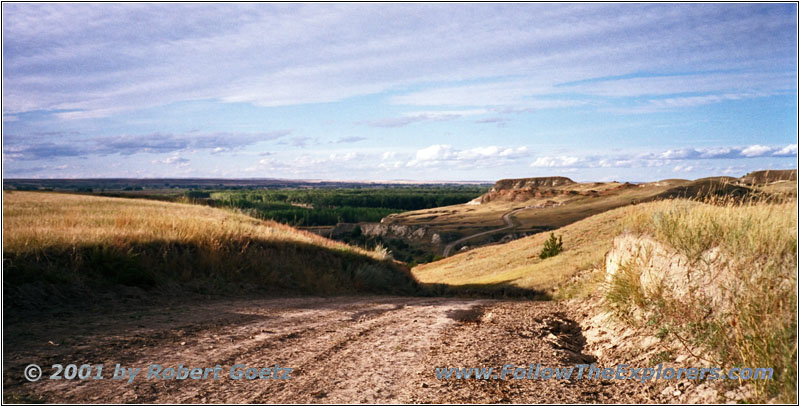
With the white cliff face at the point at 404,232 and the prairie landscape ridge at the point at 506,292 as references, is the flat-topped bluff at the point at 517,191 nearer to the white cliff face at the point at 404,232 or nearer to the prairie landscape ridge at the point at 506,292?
the white cliff face at the point at 404,232

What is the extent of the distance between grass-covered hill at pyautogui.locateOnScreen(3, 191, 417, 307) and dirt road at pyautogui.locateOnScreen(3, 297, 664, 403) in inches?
78.7

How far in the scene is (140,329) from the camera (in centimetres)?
780

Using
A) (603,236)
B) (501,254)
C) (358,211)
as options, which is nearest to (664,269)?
(603,236)

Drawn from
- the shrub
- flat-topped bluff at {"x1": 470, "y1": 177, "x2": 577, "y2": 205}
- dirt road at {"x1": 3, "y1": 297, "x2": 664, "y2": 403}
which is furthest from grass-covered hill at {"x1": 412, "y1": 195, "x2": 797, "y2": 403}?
flat-topped bluff at {"x1": 470, "y1": 177, "x2": 577, "y2": 205}

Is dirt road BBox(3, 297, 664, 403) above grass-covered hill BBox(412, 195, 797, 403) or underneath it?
underneath

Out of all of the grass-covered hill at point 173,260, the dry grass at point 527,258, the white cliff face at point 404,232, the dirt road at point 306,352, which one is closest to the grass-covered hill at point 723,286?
the dirt road at point 306,352

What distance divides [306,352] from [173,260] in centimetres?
832

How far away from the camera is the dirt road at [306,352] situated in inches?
201

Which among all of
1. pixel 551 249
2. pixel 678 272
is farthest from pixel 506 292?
pixel 678 272

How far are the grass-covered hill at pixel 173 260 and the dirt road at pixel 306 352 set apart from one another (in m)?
2.00

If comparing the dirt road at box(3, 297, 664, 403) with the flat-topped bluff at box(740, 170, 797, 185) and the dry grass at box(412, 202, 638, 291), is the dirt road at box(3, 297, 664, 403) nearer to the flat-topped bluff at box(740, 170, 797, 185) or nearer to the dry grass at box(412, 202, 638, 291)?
the flat-topped bluff at box(740, 170, 797, 185)

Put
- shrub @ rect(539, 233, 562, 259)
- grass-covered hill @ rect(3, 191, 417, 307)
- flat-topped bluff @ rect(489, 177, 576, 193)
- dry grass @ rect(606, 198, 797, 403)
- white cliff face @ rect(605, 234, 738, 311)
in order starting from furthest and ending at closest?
1. flat-topped bluff @ rect(489, 177, 576, 193)
2. shrub @ rect(539, 233, 562, 259)
3. grass-covered hill @ rect(3, 191, 417, 307)
4. white cliff face @ rect(605, 234, 738, 311)
5. dry grass @ rect(606, 198, 797, 403)

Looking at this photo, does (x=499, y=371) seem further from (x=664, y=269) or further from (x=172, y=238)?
(x=172, y=238)

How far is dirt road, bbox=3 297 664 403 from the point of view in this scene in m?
5.12
